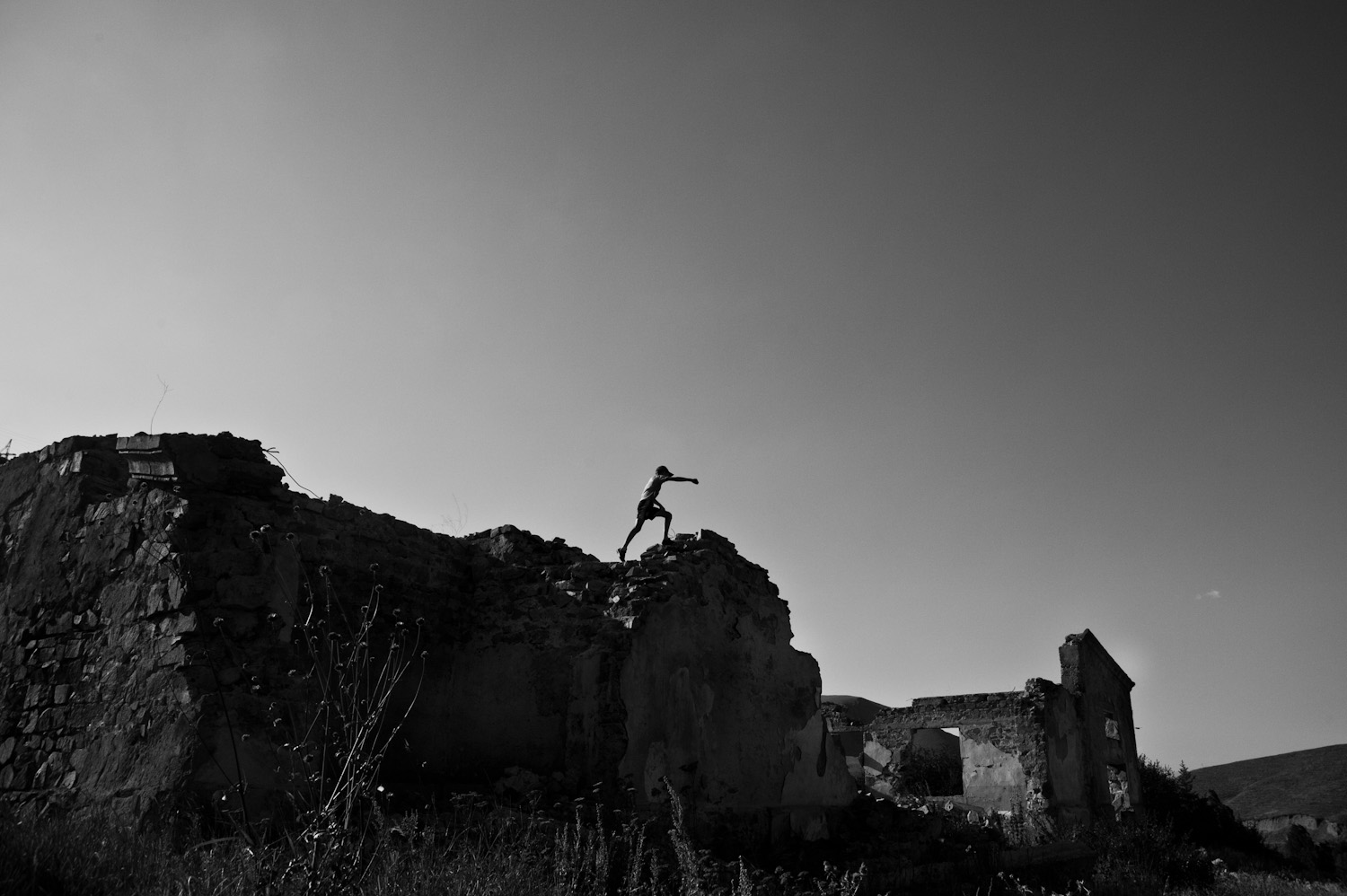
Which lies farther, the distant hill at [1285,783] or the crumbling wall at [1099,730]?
the distant hill at [1285,783]

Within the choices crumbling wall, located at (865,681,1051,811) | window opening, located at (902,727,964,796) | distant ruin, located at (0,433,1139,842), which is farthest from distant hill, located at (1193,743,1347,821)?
distant ruin, located at (0,433,1139,842)

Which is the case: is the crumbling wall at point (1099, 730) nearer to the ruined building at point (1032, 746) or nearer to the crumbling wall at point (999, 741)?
the ruined building at point (1032, 746)

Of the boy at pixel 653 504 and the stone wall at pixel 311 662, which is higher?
the boy at pixel 653 504

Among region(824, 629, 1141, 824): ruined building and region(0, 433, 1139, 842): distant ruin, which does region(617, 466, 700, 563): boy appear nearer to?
region(0, 433, 1139, 842): distant ruin

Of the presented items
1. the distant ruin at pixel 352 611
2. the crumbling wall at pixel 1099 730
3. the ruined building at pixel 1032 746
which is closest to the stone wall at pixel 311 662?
the distant ruin at pixel 352 611

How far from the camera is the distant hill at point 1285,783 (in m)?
29.1

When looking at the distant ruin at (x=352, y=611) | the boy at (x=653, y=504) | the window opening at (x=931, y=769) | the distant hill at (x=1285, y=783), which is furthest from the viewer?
the distant hill at (x=1285, y=783)

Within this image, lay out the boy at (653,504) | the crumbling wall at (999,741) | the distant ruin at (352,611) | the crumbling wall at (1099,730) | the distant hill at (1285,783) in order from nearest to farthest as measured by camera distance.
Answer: the distant ruin at (352,611) < the boy at (653,504) < the crumbling wall at (999,741) < the crumbling wall at (1099,730) < the distant hill at (1285,783)

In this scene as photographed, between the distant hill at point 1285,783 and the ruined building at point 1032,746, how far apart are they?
11.3m

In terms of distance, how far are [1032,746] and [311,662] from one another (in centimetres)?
1331

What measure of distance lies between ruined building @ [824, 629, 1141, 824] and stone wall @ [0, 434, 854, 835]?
5807mm

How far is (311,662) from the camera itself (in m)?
7.15

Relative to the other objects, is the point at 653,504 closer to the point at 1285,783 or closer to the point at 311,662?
the point at 311,662

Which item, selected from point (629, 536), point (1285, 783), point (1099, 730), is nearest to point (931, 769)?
point (1099, 730)
